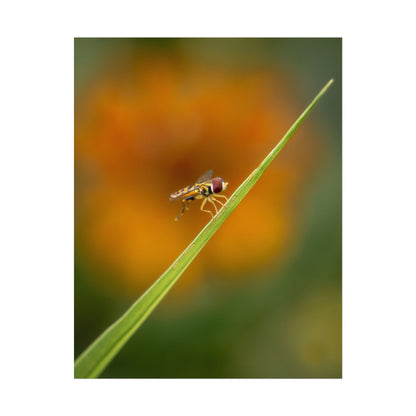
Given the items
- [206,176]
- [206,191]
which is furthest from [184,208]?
[206,191]

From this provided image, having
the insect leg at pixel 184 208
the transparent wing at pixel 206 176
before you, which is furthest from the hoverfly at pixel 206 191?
the insect leg at pixel 184 208

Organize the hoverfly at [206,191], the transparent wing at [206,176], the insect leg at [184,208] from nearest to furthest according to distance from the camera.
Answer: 1. the hoverfly at [206,191]
2. the transparent wing at [206,176]
3. the insect leg at [184,208]

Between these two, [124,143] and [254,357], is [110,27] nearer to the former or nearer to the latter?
[124,143]

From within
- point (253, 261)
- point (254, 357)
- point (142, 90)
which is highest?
point (142, 90)

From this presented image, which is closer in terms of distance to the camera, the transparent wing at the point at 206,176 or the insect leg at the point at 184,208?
the transparent wing at the point at 206,176

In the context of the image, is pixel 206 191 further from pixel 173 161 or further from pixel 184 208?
pixel 173 161

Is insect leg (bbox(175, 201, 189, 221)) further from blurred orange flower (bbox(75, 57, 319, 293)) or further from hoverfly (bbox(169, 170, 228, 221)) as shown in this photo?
hoverfly (bbox(169, 170, 228, 221))

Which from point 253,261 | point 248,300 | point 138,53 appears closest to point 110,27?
point 138,53

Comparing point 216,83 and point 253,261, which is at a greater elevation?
point 216,83

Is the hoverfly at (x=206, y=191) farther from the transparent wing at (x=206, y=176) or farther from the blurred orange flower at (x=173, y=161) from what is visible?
A: the blurred orange flower at (x=173, y=161)
